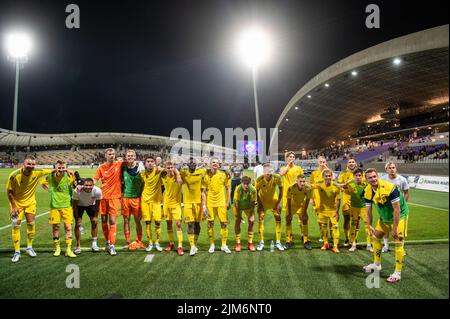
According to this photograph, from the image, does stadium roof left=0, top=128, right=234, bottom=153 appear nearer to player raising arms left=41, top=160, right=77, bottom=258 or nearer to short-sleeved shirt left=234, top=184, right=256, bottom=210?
player raising arms left=41, top=160, right=77, bottom=258

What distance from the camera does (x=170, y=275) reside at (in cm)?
499

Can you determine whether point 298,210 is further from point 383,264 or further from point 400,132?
point 400,132

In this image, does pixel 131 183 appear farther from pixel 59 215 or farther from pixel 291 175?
pixel 291 175

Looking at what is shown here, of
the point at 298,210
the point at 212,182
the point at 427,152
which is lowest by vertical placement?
the point at 298,210

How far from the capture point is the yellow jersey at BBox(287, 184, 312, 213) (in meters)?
7.01

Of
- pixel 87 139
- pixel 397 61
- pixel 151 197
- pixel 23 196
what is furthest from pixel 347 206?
pixel 87 139

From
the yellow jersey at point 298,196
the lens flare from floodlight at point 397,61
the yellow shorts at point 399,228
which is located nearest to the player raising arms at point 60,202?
the yellow jersey at point 298,196

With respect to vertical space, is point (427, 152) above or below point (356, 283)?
above

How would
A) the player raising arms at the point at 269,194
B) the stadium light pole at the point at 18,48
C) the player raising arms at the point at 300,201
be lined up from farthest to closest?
1. the stadium light pole at the point at 18,48
2. the player raising arms at the point at 300,201
3. the player raising arms at the point at 269,194

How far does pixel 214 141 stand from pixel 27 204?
72.5 metres

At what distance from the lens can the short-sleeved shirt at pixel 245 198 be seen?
6688mm

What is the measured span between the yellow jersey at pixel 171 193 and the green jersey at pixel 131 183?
704 mm

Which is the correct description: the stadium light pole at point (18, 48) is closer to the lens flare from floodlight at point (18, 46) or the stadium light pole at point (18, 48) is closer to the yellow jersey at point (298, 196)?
the lens flare from floodlight at point (18, 46)
